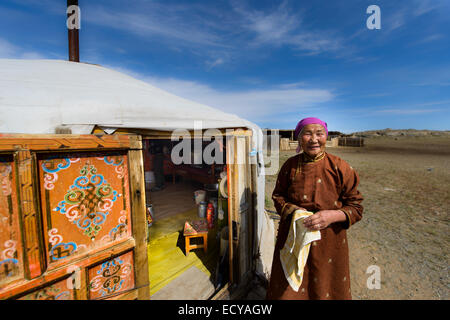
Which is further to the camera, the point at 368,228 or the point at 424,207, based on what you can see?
the point at 424,207

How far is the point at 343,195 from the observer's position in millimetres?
2096

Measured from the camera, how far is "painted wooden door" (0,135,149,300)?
1515 millimetres

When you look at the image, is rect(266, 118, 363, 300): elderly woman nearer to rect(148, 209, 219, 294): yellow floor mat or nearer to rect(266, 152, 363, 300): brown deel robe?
rect(266, 152, 363, 300): brown deel robe

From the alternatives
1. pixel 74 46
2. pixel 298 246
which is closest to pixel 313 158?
pixel 298 246

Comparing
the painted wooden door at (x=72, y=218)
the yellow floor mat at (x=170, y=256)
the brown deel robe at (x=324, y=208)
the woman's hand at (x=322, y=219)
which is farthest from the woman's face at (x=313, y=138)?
the yellow floor mat at (x=170, y=256)

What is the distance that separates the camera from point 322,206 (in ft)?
6.61

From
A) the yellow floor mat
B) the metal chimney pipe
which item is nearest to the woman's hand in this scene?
the yellow floor mat

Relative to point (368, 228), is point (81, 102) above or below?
above

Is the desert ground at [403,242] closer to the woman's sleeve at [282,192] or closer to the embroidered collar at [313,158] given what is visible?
the woman's sleeve at [282,192]

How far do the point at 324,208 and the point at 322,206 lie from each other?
0.11 ft

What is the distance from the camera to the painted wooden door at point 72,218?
151 centimetres

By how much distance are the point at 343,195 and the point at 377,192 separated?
922 cm
